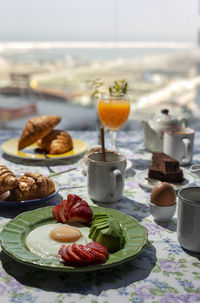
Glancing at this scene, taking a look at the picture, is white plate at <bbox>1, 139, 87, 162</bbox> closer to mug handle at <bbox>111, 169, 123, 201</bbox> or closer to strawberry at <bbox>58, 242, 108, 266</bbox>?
mug handle at <bbox>111, 169, 123, 201</bbox>

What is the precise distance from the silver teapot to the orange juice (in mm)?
93

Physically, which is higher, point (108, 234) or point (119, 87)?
point (119, 87)

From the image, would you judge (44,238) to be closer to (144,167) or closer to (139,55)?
(144,167)

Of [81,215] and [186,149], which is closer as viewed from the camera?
[81,215]

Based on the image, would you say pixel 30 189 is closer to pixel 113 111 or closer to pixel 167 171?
pixel 167 171

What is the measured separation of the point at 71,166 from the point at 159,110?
41 centimetres

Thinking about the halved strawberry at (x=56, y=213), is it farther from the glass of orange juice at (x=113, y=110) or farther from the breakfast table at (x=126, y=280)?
the glass of orange juice at (x=113, y=110)

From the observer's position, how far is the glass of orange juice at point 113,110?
1295 millimetres

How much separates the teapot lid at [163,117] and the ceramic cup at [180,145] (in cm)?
11

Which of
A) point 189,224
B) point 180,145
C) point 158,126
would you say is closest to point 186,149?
point 180,145

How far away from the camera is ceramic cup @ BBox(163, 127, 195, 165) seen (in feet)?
3.77

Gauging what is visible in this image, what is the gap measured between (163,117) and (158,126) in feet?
0.13

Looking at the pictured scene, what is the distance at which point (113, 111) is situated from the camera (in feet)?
4.30

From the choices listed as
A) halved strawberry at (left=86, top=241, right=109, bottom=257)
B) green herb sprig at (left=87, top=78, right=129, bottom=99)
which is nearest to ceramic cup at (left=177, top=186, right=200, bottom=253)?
halved strawberry at (left=86, top=241, right=109, bottom=257)
